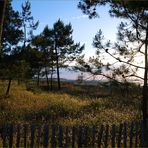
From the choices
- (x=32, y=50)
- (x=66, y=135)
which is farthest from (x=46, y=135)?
(x=32, y=50)

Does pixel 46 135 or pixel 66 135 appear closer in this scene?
pixel 46 135

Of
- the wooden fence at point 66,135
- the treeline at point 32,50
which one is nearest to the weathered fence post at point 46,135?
the wooden fence at point 66,135

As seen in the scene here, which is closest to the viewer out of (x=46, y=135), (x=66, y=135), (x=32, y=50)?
(x=46, y=135)

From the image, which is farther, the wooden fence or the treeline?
the treeline

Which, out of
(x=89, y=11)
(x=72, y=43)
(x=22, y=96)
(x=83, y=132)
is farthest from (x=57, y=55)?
(x=83, y=132)

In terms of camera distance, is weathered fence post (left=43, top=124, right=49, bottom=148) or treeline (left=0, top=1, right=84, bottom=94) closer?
weathered fence post (left=43, top=124, right=49, bottom=148)

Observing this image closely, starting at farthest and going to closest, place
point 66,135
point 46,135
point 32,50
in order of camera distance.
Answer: point 32,50
point 66,135
point 46,135

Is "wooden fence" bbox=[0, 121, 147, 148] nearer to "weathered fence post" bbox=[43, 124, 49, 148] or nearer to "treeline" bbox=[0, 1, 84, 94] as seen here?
"weathered fence post" bbox=[43, 124, 49, 148]

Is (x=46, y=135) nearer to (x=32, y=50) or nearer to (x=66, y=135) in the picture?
(x=66, y=135)

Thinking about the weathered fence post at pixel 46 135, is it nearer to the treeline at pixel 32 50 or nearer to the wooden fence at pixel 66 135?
the wooden fence at pixel 66 135

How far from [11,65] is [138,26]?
62.9 feet

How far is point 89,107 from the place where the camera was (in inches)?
969

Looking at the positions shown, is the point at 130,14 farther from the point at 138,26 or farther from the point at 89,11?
the point at 89,11

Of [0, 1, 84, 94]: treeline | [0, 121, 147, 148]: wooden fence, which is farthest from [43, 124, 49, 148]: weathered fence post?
[0, 1, 84, 94]: treeline
